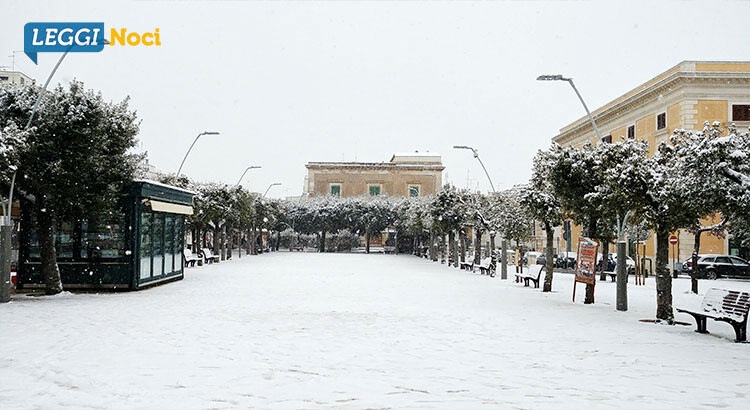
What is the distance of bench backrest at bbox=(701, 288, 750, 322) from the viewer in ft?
35.8

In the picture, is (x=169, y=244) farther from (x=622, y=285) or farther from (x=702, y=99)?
(x=702, y=99)

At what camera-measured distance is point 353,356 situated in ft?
29.6

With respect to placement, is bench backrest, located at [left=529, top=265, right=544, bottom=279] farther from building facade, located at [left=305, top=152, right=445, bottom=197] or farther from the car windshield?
building facade, located at [left=305, top=152, right=445, bottom=197]

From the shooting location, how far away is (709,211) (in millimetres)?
12195

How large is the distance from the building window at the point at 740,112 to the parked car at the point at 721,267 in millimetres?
8314

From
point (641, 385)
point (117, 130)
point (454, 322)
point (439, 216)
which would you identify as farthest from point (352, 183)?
point (641, 385)

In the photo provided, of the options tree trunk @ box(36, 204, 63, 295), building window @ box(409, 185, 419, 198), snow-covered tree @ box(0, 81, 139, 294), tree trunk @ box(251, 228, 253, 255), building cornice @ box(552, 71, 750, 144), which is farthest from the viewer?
building window @ box(409, 185, 419, 198)

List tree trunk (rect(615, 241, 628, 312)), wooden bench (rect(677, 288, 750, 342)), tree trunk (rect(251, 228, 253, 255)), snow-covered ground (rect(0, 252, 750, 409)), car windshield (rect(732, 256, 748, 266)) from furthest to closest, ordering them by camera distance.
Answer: tree trunk (rect(251, 228, 253, 255))
car windshield (rect(732, 256, 748, 266))
tree trunk (rect(615, 241, 628, 312))
wooden bench (rect(677, 288, 750, 342))
snow-covered ground (rect(0, 252, 750, 409))

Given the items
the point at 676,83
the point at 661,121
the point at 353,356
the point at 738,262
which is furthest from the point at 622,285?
the point at 661,121

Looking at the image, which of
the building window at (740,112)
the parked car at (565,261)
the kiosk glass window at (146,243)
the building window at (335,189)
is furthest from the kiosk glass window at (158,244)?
Result: the building window at (335,189)

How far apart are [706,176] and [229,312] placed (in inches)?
385

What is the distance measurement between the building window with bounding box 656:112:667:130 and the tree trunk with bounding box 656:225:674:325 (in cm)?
2743

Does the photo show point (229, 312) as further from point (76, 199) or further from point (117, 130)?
point (117, 130)

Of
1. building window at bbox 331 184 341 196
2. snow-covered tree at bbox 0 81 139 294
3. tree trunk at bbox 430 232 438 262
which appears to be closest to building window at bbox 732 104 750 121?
tree trunk at bbox 430 232 438 262
